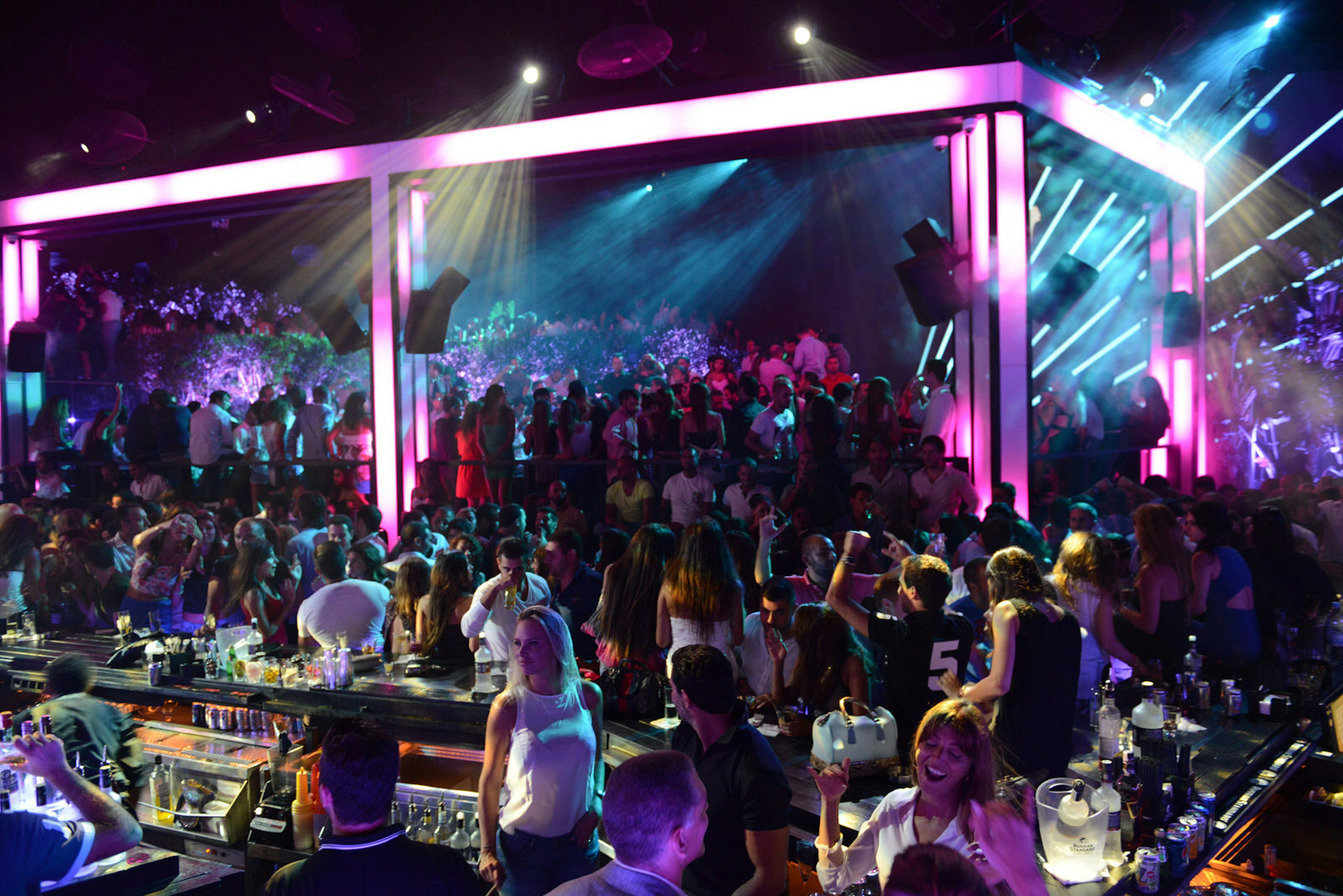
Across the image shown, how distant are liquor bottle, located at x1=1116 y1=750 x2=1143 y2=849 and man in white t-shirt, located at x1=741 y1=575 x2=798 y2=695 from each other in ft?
4.15

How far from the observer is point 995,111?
7.11 meters

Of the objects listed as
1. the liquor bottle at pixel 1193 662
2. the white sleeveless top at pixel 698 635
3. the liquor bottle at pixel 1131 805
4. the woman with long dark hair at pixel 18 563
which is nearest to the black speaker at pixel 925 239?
the liquor bottle at pixel 1193 662

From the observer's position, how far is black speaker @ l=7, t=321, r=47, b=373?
10734 mm

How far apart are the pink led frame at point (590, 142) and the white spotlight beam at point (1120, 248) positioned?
1.70m

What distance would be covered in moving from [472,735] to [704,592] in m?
1.29

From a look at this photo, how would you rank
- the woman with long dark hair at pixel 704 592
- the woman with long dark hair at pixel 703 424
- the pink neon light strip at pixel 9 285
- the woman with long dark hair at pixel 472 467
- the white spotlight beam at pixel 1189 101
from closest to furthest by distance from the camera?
the woman with long dark hair at pixel 704 592, the woman with long dark hair at pixel 703 424, the woman with long dark hair at pixel 472 467, the white spotlight beam at pixel 1189 101, the pink neon light strip at pixel 9 285

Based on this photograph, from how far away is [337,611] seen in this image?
503 centimetres

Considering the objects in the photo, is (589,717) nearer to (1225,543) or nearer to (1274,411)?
(1225,543)

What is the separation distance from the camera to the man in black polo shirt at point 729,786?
2447 millimetres

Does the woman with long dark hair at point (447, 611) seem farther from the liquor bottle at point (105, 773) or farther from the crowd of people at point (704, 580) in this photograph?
the liquor bottle at point (105, 773)

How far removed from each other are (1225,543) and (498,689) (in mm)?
4103

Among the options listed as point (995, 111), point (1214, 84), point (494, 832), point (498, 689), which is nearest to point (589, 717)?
point (494, 832)

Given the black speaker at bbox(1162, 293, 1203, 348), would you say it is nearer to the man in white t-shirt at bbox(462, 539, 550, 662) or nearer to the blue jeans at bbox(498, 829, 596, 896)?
the man in white t-shirt at bbox(462, 539, 550, 662)

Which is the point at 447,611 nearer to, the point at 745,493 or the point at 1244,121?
the point at 745,493
